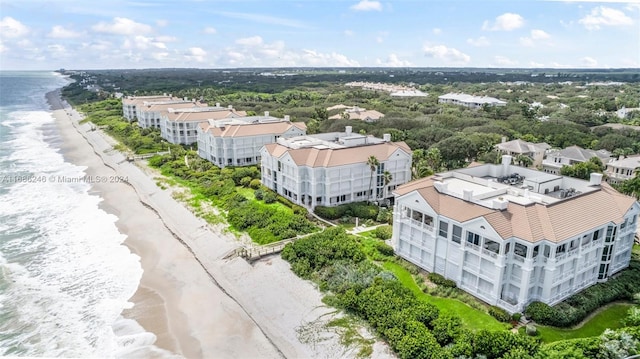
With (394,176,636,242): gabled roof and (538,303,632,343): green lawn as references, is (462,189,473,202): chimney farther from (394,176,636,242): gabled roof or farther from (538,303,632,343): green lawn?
(538,303,632,343): green lawn

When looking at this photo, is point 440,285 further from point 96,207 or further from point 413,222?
point 96,207

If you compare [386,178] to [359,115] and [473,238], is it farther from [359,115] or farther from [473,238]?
[359,115]

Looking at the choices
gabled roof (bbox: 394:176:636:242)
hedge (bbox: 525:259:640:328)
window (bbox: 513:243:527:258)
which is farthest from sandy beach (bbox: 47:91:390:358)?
window (bbox: 513:243:527:258)

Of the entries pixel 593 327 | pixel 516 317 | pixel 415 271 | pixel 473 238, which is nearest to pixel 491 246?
pixel 473 238

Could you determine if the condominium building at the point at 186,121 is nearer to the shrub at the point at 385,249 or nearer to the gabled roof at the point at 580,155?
the shrub at the point at 385,249

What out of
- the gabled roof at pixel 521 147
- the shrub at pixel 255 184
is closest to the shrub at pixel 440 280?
the shrub at pixel 255 184

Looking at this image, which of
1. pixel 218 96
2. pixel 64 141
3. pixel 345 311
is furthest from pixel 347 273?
pixel 218 96
